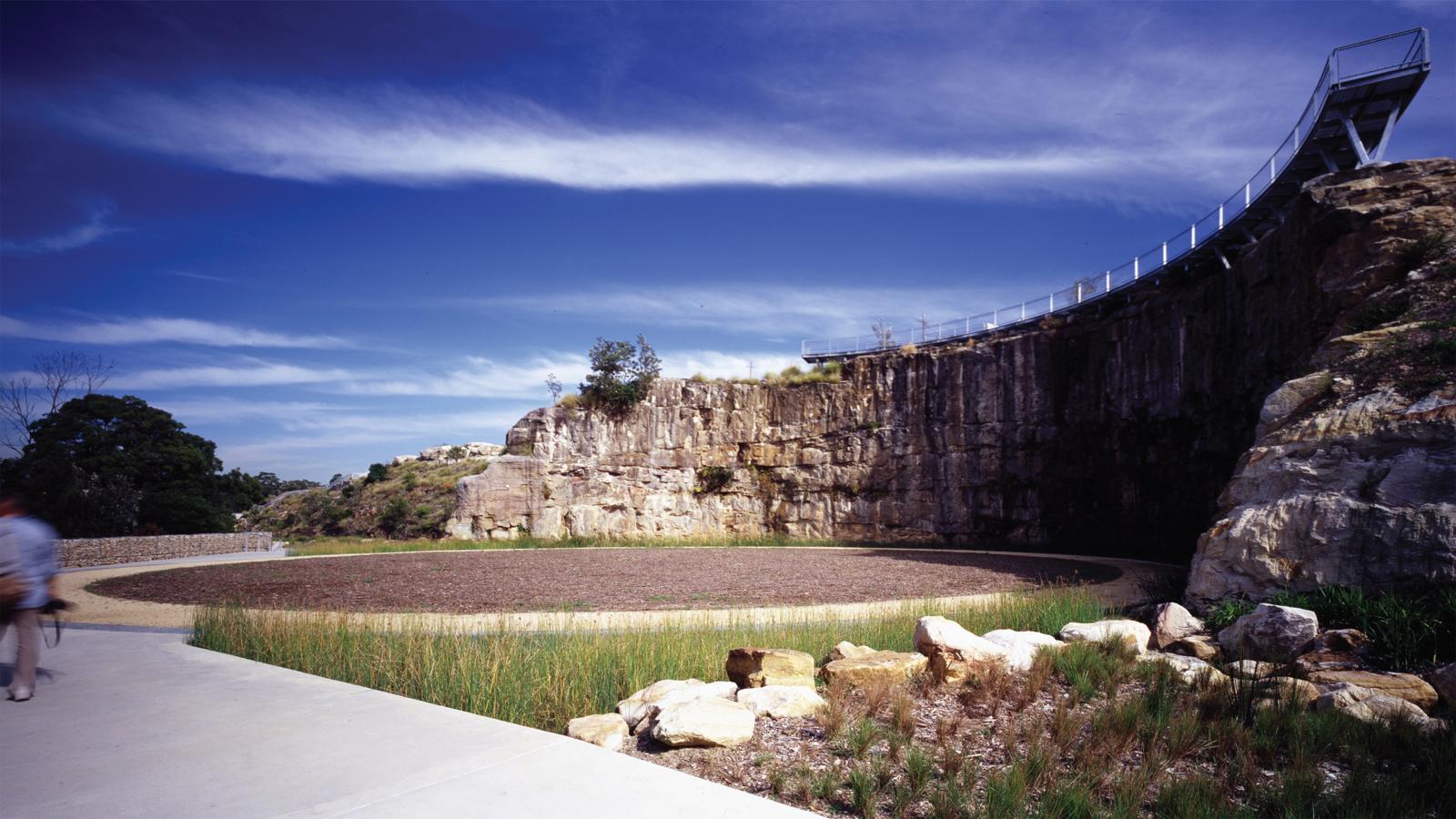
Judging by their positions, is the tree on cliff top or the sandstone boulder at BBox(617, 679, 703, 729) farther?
the tree on cliff top

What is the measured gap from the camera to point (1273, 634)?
24.6ft

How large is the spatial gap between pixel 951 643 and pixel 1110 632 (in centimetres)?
236

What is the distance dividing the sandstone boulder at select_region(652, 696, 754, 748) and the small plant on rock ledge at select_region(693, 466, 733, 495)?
29.9m

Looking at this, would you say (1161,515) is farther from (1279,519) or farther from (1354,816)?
(1354,816)

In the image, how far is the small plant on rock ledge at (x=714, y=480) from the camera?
35125 millimetres

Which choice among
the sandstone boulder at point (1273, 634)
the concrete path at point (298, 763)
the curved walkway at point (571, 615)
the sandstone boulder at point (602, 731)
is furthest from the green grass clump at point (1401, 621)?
the sandstone boulder at point (602, 731)

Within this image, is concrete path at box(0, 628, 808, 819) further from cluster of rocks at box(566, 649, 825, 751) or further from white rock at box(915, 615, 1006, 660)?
→ white rock at box(915, 615, 1006, 660)

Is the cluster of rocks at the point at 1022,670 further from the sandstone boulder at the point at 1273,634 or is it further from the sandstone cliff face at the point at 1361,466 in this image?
the sandstone cliff face at the point at 1361,466

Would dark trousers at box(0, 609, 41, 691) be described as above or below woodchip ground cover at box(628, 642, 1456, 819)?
above

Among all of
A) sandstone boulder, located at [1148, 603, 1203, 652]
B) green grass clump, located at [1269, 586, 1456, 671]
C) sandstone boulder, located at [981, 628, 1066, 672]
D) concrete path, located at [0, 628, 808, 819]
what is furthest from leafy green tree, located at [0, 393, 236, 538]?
green grass clump, located at [1269, 586, 1456, 671]

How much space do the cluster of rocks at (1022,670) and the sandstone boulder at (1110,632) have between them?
0.06 ft

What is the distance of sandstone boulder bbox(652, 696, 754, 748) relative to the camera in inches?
194

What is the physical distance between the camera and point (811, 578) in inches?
679

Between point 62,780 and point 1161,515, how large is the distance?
26.8 m
